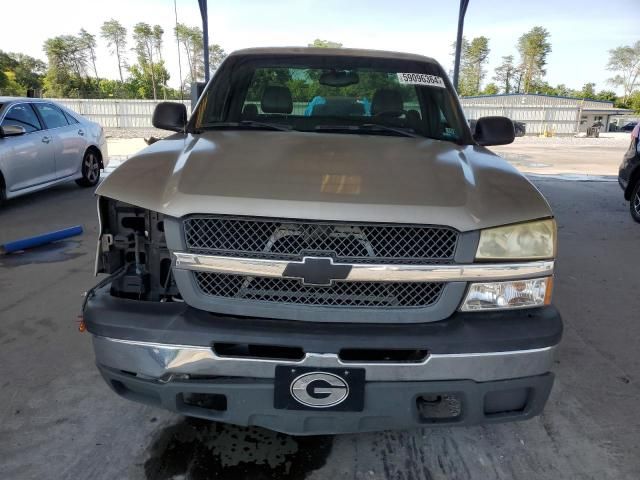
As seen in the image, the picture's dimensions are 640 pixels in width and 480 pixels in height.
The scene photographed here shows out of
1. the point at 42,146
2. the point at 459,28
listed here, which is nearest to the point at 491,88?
the point at 459,28

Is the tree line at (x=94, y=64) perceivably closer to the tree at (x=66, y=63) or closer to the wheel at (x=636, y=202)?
the tree at (x=66, y=63)

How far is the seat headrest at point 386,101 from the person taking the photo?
3.22 meters

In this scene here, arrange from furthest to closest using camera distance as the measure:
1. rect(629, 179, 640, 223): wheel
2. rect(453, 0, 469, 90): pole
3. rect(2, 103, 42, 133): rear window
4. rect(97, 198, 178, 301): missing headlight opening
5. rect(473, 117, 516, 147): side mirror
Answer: rect(453, 0, 469, 90): pole
rect(629, 179, 640, 223): wheel
rect(2, 103, 42, 133): rear window
rect(473, 117, 516, 147): side mirror
rect(97, 198, 178, 301): missing headlight opening

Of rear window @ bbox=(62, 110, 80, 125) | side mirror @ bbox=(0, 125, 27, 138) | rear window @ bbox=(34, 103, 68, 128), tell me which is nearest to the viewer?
side mirror @ bbox=(0, 125, 27, 138)

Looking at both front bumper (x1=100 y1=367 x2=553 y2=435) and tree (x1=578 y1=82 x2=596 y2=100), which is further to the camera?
tree (x1=578 y1=82 x2=596 y2=100)

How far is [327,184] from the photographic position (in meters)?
1.97

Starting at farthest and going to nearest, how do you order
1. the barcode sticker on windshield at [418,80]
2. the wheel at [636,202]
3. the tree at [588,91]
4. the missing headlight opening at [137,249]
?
the tree at [588,91] < the wheel at [636,202] < the barcode sticker on windshield at [418,80] < the missing headlight opening at [137,249]

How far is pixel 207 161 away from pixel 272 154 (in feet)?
0.98

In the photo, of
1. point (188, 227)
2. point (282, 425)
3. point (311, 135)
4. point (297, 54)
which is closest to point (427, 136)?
point (311, 135)

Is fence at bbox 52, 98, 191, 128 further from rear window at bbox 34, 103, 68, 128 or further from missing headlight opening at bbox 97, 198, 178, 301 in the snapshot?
missing headlight opening at bbox 97, 198, 178, 301

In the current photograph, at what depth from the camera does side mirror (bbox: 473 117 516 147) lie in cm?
309

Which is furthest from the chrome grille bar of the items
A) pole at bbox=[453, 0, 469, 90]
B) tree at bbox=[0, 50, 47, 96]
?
tree at bbox=[0, 50, 47, 96]

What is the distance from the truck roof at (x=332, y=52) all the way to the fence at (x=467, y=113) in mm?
21783

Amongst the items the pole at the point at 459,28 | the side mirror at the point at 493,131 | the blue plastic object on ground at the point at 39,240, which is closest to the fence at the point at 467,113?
the pole at the point at 459,28
